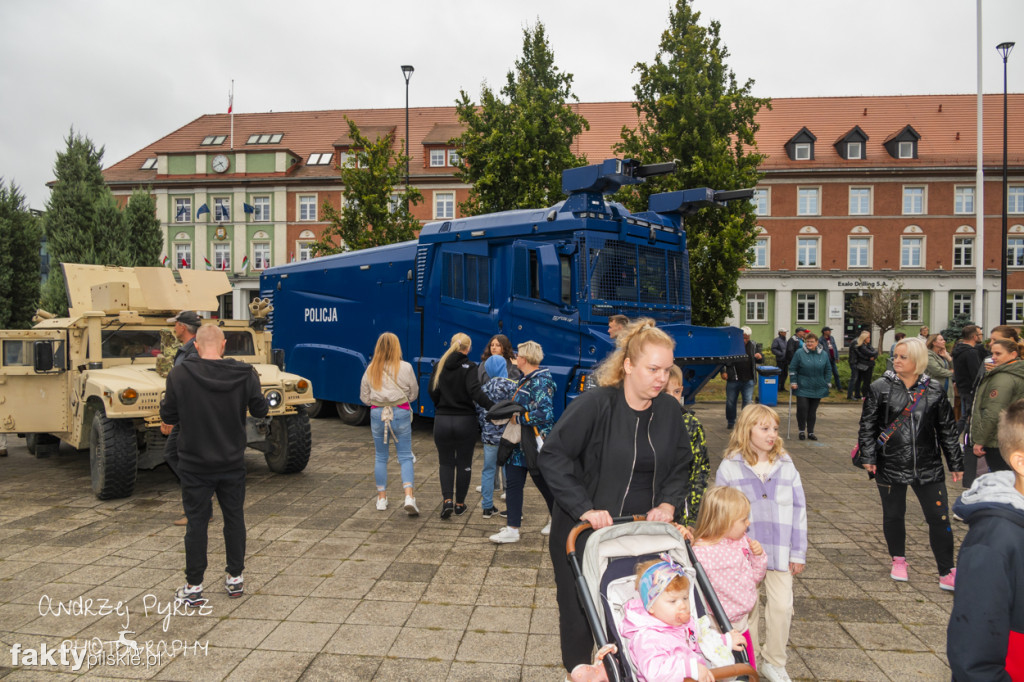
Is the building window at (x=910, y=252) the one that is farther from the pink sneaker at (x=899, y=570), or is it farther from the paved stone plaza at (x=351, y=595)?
the pink sneaker at (x=899, y=570)

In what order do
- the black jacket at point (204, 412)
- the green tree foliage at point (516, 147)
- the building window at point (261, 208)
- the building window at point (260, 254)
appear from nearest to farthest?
1. the black jacket at point (204, 412)
2. the green tree foliage at point (516, 147)
3. the building window at point (261, 208)
4. the building window at point (260, 254)

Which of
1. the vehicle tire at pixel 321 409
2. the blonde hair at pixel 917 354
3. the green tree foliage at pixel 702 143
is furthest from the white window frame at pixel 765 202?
the blonde hair at pixel 917 354

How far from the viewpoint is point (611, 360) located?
10.5ft

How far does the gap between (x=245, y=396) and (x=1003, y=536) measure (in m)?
4.35

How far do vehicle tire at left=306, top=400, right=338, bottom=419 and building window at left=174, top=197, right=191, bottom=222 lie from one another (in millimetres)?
35987

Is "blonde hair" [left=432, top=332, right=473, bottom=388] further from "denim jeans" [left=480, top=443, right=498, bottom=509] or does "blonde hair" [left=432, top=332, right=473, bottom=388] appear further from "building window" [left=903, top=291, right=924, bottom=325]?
"building window" [left=903, top=291, right=924, bottom=325]

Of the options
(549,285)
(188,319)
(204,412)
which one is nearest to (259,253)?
(549,285)

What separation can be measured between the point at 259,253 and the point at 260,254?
9 cm

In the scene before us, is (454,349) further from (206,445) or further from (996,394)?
(996,394)

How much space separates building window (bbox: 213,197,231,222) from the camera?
44.5 metres

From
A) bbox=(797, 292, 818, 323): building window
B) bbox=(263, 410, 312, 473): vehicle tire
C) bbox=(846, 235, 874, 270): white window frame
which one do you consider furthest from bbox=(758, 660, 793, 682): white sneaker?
bbox=(846, 235, 874, 270): white window frame

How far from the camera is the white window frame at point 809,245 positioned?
4225cm

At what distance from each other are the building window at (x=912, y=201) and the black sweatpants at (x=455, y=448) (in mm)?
42961

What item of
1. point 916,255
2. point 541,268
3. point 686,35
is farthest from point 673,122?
point 916,255
